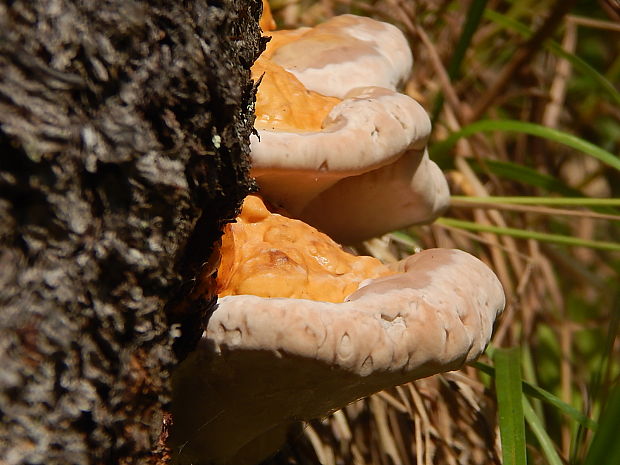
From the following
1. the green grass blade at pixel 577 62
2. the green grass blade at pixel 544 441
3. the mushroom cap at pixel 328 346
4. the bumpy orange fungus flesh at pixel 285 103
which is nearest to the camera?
the mushroom cap at pixel 328 346

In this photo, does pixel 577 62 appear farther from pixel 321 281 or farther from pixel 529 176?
pixel 321 281

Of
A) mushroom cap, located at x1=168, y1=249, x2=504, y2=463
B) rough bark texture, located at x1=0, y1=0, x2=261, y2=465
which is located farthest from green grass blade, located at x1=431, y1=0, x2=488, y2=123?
rough bark texture, located at x1=0, y1=0, x2=261, y2=465

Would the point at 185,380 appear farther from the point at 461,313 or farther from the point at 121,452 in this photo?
the point at 461,313

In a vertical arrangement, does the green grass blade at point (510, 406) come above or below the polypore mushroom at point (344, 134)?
below

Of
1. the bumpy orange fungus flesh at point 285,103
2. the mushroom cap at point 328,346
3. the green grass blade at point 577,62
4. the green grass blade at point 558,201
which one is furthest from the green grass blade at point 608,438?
the green grass blade at point 577,62

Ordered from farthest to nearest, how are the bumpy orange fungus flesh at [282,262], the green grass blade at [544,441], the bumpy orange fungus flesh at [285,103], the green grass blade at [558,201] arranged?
1. the green grass blade at [558,201]
2. the green grass blade at [544,441]
3. the bumpy orange fungus flesh at [285,103]
4. the bumpy orange fungus flesh at [282,262]

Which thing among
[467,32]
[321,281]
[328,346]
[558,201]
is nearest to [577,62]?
[467,32]

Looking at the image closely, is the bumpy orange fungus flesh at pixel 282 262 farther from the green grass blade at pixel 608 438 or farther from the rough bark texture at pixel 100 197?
the green grass blade at pixel 608 438
